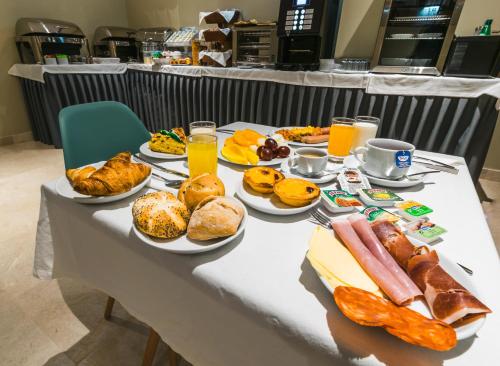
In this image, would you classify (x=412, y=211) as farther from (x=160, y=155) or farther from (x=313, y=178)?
(x=160, y=155)

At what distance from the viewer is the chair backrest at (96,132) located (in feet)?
3.18

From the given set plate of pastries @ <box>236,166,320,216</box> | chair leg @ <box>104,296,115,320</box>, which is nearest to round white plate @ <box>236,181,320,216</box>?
plate of pastries @ <box>236,166,320,216</box>

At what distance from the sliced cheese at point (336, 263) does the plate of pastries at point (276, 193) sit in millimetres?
112

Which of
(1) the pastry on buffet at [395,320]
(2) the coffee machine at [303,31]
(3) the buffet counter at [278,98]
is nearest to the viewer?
(1) the pastry on buffet at [395,320]

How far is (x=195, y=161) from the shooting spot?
675 millimetres

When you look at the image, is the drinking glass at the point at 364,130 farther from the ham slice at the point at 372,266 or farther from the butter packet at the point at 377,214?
the ham slice at the point at 372,266

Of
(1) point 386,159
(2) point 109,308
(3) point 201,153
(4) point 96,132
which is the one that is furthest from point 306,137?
(2) point 109,308

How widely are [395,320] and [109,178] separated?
544 millimetres

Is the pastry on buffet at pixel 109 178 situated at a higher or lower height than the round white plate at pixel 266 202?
higher

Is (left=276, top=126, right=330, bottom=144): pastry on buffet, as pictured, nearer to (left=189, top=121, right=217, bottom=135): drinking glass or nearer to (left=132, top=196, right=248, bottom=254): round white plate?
(left=189, top=121, right=217, bottom=135): drinking glass

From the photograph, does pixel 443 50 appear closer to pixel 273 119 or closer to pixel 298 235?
pixel 273 119

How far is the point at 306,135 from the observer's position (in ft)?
3.43

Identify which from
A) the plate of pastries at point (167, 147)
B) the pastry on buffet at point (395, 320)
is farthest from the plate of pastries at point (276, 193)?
the plate of pastries at point (167, 147)

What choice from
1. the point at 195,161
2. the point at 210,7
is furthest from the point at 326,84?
the point at 210,7
